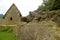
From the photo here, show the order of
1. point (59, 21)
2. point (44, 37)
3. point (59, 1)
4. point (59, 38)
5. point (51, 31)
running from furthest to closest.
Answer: point (59, 1) → point (59, 21) → point (44, 37) → point (51, 31) → point (59, 38)

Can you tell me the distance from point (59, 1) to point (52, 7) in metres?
0.93

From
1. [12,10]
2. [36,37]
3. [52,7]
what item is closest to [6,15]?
[12,10]

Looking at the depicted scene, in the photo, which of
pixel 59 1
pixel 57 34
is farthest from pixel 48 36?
pixel 59 1

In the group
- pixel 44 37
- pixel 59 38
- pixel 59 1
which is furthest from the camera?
pixel 59 1

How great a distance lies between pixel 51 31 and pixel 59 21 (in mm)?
1640

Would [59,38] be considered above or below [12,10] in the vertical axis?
below

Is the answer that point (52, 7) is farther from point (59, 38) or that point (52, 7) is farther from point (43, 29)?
point (59, 38)

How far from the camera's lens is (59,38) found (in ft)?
20.3

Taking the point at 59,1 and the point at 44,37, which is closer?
the point at 44,37

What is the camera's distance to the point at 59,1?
1395 centimetres

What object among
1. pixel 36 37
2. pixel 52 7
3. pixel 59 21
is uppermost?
pixel 52 7

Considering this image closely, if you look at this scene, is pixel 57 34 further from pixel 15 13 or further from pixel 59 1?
pixel 15 13

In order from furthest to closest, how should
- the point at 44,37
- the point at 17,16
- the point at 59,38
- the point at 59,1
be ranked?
the point at 17,16, the point at 59,1, the point at 44,37, the point at 59,38

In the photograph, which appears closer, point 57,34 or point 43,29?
point 57,34
